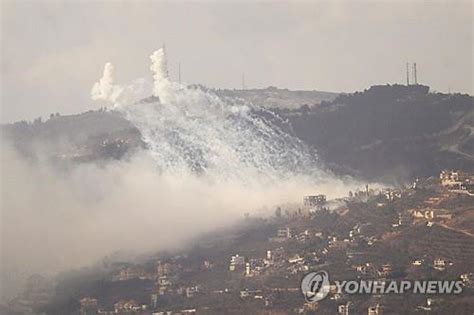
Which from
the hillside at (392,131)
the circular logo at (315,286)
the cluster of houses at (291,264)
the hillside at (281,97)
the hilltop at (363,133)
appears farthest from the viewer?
the hillside at (281,97)

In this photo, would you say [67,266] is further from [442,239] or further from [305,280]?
[442,239]

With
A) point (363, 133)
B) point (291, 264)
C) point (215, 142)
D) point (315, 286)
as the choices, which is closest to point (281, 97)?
point (363, 133)

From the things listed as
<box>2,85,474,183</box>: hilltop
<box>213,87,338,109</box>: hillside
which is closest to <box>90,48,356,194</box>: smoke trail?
<box>2,85,474,183</box>: hilltop

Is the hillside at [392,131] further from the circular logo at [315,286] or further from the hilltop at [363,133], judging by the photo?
the circular logo at [315,286]

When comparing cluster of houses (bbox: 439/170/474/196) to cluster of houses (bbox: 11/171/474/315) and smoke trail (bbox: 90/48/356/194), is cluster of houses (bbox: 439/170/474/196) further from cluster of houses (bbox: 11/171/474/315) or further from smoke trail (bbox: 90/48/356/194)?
smoke trail (bbox: 90/48/356/194)

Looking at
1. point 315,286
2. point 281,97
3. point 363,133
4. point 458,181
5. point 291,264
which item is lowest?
point 315,286

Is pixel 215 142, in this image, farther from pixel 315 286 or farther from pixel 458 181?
pixel 315 286

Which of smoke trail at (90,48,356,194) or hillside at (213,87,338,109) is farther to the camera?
hillside at (213,87,338,109)

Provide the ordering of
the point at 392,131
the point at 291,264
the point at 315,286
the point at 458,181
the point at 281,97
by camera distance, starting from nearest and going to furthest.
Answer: the point at 315,286, the point at 291,264, the point at 458,181, the point at 392,131, the point at 281,97

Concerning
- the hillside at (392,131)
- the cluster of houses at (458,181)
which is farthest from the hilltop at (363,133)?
the cluster of houses at (458,181)
